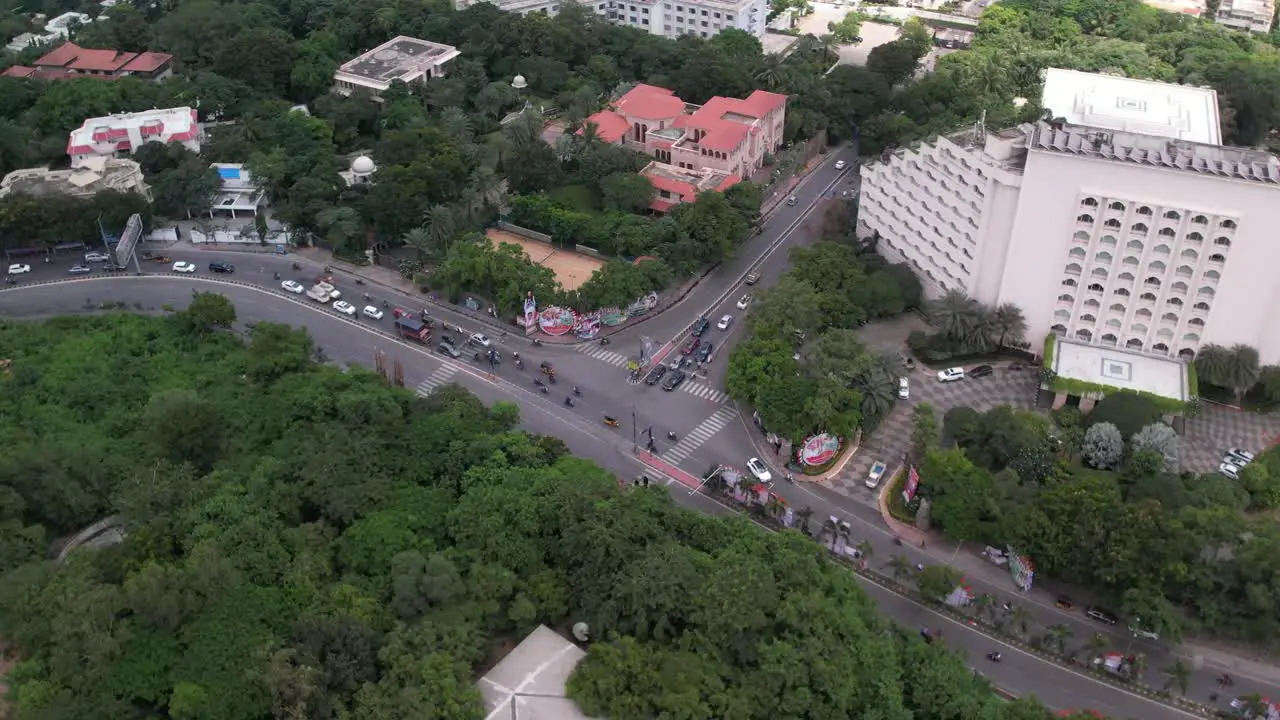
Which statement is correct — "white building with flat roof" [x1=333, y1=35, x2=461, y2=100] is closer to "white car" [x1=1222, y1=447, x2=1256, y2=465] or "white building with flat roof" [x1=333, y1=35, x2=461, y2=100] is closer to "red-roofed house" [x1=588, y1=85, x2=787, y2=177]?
"red-roofed house" [x1=588, y1=85, x2=787, y2=177]

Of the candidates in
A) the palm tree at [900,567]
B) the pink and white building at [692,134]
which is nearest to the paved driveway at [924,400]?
the palm tree at [900,567]

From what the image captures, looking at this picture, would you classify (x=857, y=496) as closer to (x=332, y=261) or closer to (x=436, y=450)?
(x=436, y=450)

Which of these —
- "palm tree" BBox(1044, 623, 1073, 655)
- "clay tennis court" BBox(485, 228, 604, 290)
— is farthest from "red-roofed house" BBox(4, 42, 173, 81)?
"palm tree" BBox(1044, 623, 1073, 655)

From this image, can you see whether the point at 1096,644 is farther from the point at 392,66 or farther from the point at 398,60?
the point at 398,60

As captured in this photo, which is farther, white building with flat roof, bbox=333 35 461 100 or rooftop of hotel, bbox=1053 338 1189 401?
white building with flat roof, bbox=333 35 461 100

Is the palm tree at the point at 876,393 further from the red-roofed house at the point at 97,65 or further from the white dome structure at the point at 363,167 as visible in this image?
the red-roofed house at the point at 97,65

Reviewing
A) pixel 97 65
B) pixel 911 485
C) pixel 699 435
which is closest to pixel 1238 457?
pixel 911 485
